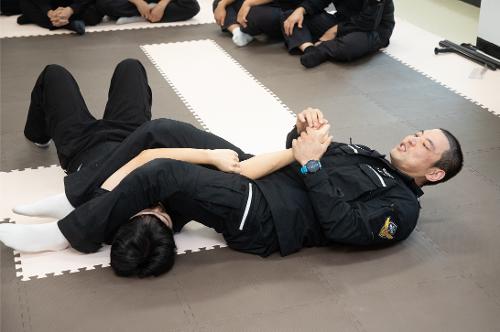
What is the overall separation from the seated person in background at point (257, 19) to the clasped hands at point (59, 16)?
1.65m

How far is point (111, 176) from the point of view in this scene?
11.3 ft

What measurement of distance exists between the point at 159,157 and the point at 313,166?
776 mm

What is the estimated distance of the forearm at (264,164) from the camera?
343cm

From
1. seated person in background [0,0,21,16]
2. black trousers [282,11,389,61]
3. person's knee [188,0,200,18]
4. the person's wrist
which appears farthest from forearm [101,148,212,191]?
seated person in background [0,0,21,16]

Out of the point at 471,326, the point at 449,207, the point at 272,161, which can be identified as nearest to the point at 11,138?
the point at 272,161

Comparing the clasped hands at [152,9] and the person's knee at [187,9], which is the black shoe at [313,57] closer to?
the person's knee at [187,9]

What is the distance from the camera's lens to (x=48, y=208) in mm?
3432

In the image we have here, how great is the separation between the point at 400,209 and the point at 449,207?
72 centimetres

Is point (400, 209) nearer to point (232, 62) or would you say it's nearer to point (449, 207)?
point (449, 207)

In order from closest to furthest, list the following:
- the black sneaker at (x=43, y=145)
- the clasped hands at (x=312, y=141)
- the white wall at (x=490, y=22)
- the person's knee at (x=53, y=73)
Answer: the clasped hands at (x=312, y=141)
the person's knee at (x=53, y=73)
the black sneaker at (x=43, y=145)
the white wall at (x=490, y=22)

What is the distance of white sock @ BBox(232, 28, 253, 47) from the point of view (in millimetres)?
6617

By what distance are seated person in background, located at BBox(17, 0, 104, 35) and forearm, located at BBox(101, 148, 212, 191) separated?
393 centimetres

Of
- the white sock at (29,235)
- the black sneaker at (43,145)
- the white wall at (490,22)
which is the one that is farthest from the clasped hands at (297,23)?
the white sock at (29,235)

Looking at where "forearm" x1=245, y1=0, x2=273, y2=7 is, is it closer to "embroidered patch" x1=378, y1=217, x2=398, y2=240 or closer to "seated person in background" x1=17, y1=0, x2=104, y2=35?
"seated person in background" x1=17, y1=0, x2=104, y2=35
